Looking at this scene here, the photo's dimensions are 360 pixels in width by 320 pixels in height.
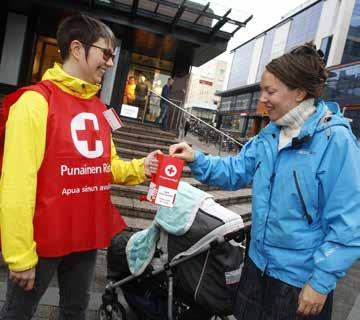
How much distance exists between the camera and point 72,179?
229 cm

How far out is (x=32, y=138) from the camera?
6.82 feet

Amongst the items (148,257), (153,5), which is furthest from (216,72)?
(148,257)

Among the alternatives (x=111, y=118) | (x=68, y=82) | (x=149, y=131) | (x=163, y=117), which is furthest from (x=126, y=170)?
(x=163, y=117)

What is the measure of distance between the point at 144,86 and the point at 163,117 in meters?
3.30

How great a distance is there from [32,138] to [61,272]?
97 cm

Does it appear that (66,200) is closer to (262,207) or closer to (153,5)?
(262,207)

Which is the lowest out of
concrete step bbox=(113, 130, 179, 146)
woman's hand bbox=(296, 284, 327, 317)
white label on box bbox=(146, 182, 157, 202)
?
woman's hand bbox=(296, 284, 327, 317)

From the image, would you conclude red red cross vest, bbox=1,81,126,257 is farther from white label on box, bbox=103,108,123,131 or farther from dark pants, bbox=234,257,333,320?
dark pants, bbox=234,257,333,320

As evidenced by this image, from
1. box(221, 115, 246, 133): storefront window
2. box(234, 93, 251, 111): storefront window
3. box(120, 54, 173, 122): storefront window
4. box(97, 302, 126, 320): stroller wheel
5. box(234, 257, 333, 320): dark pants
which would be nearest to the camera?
box(234, 257, 333, 320): dark pants

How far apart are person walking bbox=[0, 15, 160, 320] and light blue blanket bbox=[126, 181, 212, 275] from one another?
19.7 inches

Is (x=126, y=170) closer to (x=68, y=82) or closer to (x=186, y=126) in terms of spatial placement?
(x=68, y=82)

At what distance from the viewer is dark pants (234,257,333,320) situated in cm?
221

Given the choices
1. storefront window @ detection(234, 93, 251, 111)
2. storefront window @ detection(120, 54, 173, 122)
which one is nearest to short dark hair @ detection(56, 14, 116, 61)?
storefront window @ detection(120, 54, 173, 122)

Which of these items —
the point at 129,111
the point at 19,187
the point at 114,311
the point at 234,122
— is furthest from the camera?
the point at 234,122
